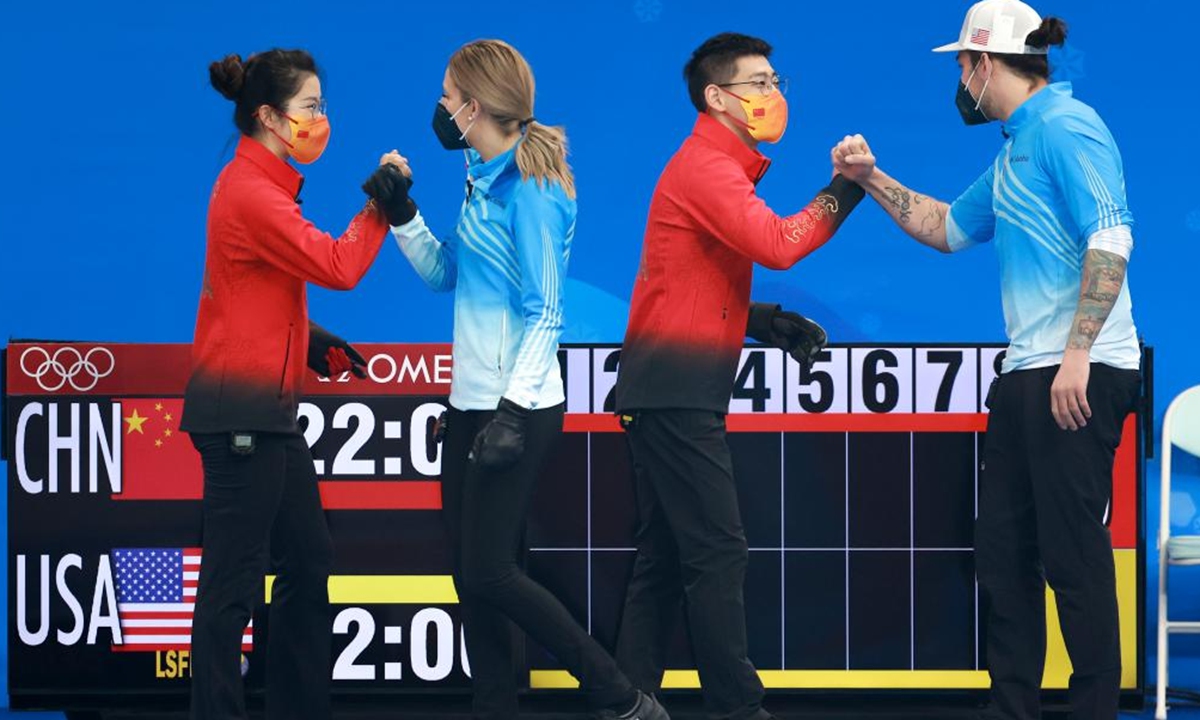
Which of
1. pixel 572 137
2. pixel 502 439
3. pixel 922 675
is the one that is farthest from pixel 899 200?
pixel 572 137

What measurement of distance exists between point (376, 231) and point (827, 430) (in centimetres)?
141

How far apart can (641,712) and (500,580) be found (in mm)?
440

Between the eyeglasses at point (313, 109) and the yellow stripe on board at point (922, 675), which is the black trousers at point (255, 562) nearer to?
the eyeglasses at point (313, 109)

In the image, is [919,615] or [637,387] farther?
[919,615]

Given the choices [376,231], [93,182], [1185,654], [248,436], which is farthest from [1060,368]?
[93,182]

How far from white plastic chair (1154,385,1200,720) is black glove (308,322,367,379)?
86.9 inches

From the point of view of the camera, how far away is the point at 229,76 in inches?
139

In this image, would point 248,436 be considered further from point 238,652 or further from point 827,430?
point 827,430

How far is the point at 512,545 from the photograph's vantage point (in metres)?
3.50

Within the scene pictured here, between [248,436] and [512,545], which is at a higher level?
[248,436]

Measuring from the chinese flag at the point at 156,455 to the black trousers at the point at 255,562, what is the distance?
0.71 meters

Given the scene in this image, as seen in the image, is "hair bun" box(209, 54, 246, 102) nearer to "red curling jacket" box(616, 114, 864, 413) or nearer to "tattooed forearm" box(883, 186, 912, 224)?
"red curling jacket" box(616, 114, 864, 413)

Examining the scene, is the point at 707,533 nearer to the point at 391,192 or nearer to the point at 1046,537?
the point at 1046,537

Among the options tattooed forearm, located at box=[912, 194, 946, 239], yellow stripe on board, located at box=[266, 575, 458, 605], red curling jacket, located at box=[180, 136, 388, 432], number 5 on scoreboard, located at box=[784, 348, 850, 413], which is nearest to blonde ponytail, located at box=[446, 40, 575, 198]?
red curling jacket, located at box=[180, 136, 388, 432]
